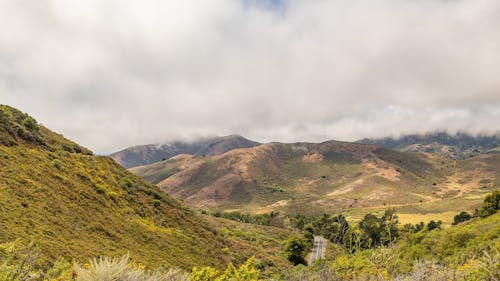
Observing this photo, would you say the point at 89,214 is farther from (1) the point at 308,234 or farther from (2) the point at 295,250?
(1) the point at 308,234

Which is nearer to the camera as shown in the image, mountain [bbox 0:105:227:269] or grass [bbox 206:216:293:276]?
mountain [bbox 0:105:227:269]

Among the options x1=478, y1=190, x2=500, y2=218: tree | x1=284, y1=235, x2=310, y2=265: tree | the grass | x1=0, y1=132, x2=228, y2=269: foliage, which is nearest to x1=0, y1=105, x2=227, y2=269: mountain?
x1=0, y1=132, x2=228, y2=269: foliage

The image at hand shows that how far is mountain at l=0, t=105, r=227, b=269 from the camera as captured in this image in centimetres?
2093

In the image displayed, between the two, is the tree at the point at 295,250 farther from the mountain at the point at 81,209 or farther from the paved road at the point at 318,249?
the mountain at the point at 81,209

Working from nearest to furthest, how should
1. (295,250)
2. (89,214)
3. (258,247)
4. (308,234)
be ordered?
(89,214), (258,247), (295,250), (308,234)

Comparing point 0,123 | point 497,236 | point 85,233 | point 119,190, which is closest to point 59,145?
point 0,123

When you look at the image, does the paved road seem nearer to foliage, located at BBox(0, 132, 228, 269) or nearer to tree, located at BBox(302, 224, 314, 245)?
tree, located at BBox(302, 224, 314, 245)

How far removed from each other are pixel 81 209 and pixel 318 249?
61.8 meters

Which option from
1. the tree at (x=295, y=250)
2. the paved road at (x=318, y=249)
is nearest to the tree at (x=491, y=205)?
the paved road at (x=318, y=249)

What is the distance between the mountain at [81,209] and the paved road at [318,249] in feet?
96.2

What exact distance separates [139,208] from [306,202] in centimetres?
16527

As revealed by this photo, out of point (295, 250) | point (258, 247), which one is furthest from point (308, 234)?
point (258, 247)

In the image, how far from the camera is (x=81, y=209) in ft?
90.2

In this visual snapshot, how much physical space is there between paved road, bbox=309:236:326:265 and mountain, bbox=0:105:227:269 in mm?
29322
